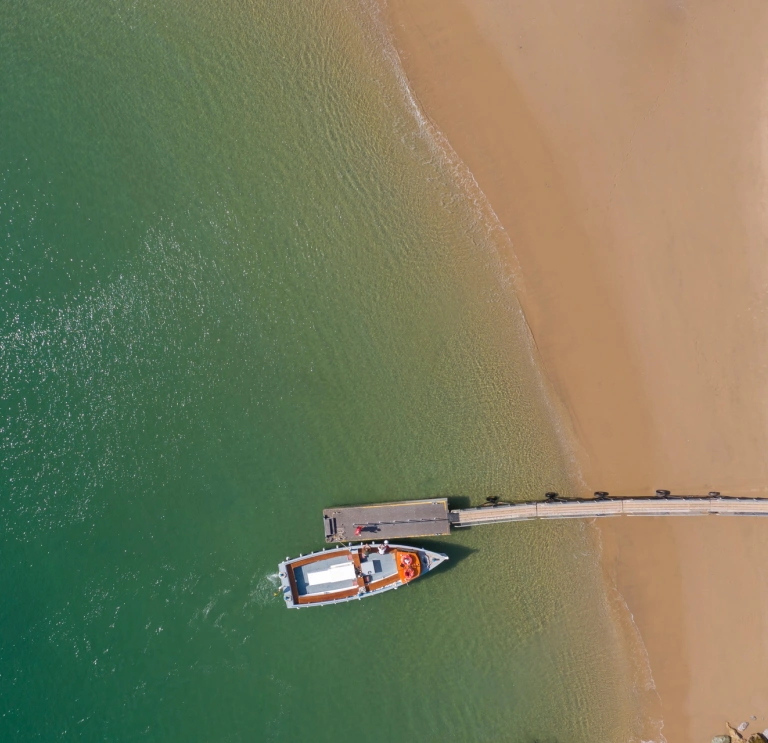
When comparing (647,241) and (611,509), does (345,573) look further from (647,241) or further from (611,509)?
(647,241)

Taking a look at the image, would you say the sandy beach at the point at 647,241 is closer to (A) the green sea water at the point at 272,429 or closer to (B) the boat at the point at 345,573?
(A) the green sea water at the point at 272,429

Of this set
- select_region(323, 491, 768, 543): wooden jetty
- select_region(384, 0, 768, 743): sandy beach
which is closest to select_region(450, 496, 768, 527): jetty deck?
select_region(323, 491, 768, 543): wooden jetty

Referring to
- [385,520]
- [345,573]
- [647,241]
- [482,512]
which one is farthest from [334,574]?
[647,241]

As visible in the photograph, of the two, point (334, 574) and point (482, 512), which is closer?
point (482, 512)

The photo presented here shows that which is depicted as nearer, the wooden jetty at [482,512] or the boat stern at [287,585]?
the wooden jetty at [482,512]

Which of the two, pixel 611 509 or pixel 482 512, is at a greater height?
pixel 482 512

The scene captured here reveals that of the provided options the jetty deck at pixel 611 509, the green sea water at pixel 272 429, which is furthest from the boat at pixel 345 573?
the jetty deck at pixel 611 509
